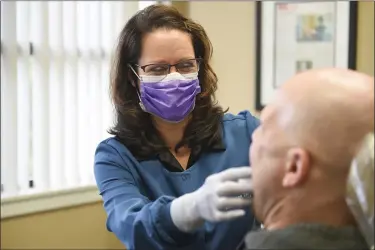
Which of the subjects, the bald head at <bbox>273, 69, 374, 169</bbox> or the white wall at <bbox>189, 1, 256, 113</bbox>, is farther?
the white wall at <bbox>189, 1, 256, 113</bbox>

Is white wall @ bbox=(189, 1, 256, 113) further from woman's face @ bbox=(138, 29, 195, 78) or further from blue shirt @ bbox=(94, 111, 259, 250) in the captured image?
woman's face @ bbox=(138, 29, 195, 78)

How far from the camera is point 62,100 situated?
304 centimetres

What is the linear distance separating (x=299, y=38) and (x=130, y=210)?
2.21 metres

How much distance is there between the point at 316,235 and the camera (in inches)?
39.1

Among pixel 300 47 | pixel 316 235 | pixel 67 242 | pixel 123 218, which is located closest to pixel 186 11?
pixel 300 47

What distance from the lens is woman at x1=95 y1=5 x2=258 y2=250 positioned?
4.70ft

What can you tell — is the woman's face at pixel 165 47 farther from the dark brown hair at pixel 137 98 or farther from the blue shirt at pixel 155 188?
the blue shirt at pixel 155 188

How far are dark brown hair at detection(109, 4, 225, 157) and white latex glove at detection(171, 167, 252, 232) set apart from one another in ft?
1.56

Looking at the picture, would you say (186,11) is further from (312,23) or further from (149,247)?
(149,247)

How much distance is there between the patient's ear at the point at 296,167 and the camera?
3.18 feet

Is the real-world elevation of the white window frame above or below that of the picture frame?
below

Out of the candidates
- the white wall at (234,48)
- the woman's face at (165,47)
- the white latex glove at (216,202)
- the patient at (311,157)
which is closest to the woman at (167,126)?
the woman's face at (165,47)

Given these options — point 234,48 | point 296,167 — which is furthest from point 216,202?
point 234,48

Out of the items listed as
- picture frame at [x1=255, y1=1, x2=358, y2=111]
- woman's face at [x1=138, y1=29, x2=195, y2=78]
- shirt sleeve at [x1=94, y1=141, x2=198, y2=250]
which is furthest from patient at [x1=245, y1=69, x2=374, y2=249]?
picture frame at [x1=255, y1=1, x2=358, y2=111]
